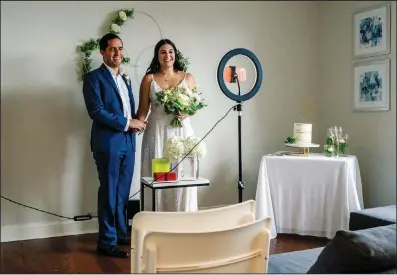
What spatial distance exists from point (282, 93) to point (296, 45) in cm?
48

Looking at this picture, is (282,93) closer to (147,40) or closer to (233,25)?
(233,25)

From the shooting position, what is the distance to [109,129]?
2.70 metres

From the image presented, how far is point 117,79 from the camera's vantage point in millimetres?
2789

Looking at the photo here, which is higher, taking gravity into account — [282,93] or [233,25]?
[233,25]

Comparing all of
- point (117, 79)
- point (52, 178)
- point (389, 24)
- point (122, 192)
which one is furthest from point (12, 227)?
point (389, 24)

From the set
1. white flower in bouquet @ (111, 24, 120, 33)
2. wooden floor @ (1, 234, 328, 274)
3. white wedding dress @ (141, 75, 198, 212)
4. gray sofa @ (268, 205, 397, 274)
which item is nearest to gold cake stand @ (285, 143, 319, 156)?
wooden floor @ (1, 234, 328, 274)

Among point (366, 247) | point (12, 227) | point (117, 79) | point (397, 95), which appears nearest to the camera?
point (366, 247)

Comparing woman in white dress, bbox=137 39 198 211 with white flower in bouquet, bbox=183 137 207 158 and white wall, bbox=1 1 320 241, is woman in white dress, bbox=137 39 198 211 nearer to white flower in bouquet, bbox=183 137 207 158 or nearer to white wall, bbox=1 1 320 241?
white flower in bouquet, bbox=183 137 207 158

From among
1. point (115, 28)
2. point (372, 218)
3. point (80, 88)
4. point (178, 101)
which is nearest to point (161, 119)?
point (178, 101)

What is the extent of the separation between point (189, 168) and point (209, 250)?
151 centimetres

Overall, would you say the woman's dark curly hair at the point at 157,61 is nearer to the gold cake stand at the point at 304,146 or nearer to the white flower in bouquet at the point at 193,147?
the white flower in bouquet at the point at 193,147

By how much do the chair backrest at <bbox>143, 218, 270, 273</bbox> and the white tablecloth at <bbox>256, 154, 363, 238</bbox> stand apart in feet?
6.37

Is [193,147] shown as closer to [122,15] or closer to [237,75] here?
[237,75]

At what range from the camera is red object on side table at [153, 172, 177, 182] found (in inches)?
95.6
